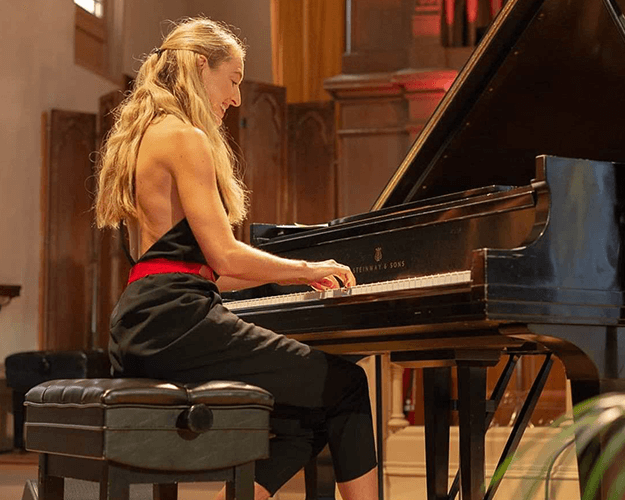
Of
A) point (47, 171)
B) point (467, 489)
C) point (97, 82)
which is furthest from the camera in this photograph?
point (97, 82)

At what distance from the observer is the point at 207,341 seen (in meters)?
2.32

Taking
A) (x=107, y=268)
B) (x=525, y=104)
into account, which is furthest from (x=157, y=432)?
(x=107, y=268)

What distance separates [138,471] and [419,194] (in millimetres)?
1386

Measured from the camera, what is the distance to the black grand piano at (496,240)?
7.13ft

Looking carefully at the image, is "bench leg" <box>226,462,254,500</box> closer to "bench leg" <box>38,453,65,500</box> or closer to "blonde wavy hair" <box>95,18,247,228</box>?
"bench leg" <box>38,453,65,500</box>

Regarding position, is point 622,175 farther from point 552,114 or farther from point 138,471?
point 138,471

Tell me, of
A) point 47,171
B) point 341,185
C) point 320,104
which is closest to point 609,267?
point 341,185

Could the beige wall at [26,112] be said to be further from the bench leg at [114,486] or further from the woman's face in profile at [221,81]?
the bench leg at [114,486]

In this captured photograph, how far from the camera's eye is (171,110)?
246 centimetres

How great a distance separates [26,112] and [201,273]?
7.16 m

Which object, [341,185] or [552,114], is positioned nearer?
[552,114]

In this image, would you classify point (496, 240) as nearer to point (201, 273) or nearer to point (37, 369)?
point (201, 273)

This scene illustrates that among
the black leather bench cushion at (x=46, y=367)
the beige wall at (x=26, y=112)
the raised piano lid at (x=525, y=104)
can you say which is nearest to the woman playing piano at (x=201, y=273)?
the raised piano lid at (x=525, y=104)

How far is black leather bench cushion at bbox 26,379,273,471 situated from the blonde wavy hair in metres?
0.47
